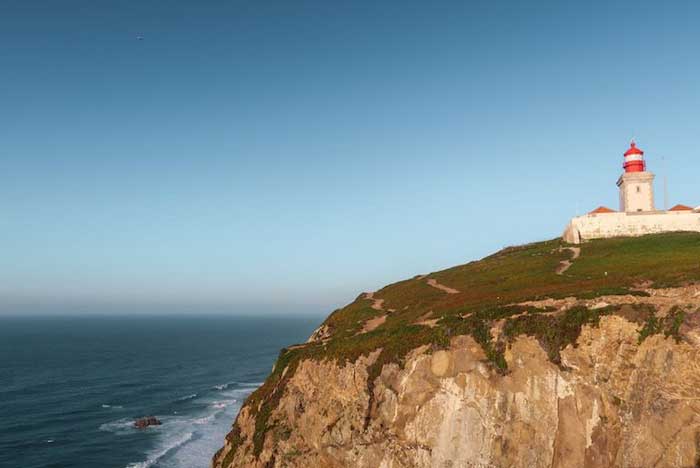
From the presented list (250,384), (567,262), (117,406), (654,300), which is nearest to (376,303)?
(567,262)

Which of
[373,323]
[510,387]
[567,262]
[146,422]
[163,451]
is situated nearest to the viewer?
[510,387]

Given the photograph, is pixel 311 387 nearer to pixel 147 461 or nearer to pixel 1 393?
pixel 147 461

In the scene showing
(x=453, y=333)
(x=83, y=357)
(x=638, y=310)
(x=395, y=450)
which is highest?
(x=638, y=310)

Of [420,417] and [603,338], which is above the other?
[603,338]

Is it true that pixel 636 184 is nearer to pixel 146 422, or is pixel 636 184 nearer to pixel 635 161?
pixel 635 161

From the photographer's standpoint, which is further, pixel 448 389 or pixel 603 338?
pixel 448 389

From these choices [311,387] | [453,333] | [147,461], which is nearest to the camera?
[453,333]

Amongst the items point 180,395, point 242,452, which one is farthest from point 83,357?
point 242,452
